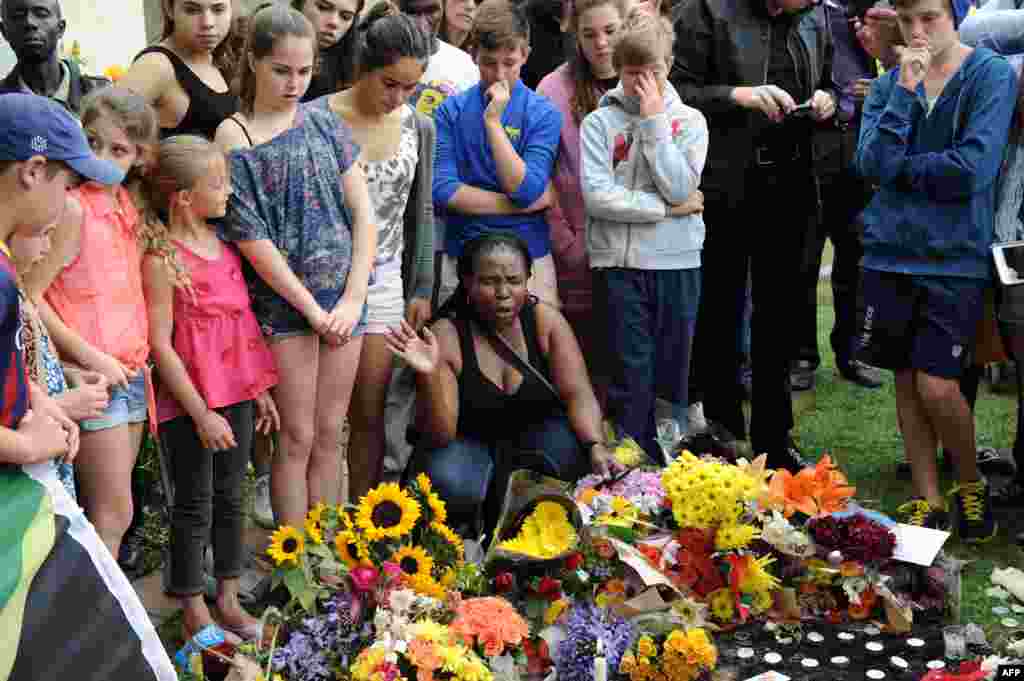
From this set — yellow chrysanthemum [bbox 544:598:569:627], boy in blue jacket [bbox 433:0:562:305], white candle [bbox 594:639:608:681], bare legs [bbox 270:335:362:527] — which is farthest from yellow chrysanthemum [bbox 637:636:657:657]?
boy in blue jacket [bbox 433:0:562:305]

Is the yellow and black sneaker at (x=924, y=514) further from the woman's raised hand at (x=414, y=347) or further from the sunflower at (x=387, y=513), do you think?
the sunflower at (x=387, y=513)

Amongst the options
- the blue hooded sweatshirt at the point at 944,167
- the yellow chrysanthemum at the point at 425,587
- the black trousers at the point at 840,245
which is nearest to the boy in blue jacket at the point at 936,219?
the blue hooded sweatshirt at the point at 944,167

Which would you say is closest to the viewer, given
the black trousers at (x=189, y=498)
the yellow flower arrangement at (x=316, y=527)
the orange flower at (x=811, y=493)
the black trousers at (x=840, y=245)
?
the yellow flower arrangement at (x=316, y=527)

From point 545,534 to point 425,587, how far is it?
0.56m

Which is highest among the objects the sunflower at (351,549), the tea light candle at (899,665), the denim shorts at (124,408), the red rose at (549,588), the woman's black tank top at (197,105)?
the woman's black tank top at (197,105)

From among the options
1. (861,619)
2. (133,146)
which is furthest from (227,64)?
(861,619)

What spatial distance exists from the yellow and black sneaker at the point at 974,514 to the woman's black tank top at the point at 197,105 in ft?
9.62

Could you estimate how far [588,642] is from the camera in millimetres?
3627

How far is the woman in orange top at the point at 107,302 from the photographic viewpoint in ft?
12.2

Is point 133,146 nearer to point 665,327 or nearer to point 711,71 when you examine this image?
point 665,327

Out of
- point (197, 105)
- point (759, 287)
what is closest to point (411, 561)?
point (197, 105)

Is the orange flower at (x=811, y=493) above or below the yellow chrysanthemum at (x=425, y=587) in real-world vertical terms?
below

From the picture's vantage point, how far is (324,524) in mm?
3736

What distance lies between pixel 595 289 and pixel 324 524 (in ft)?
6.56
